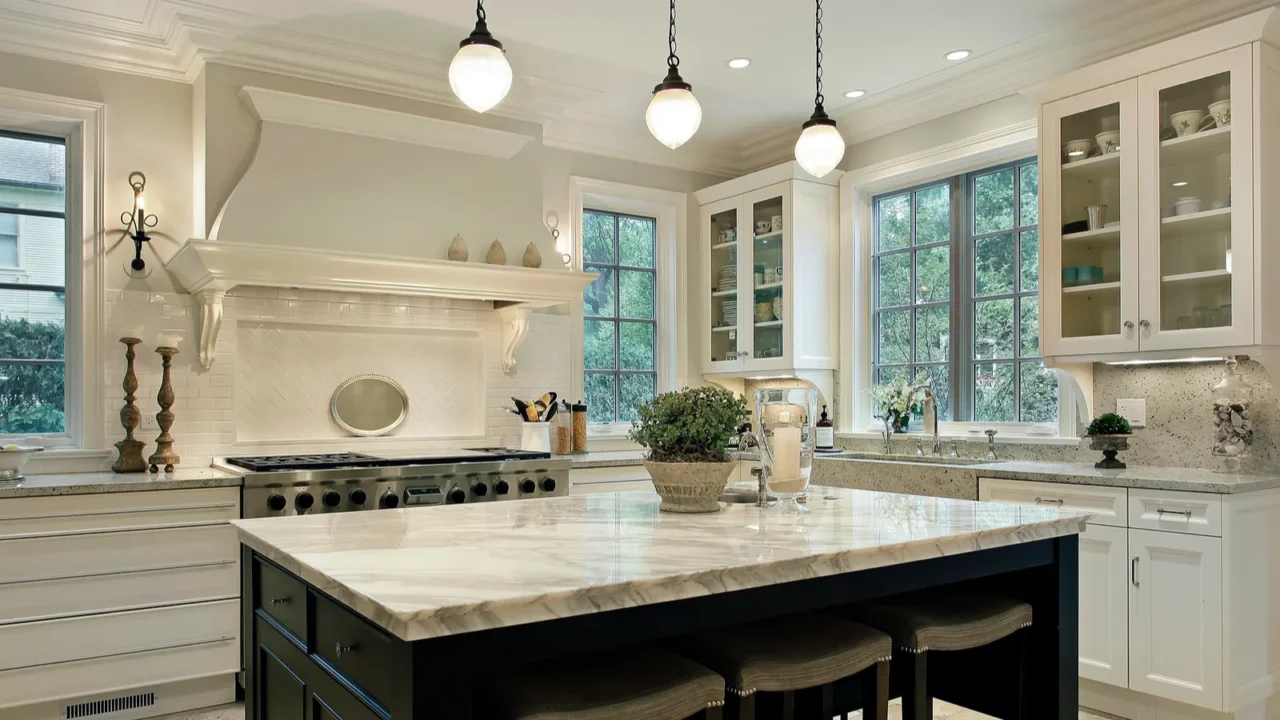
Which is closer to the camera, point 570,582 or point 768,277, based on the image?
point 570,582

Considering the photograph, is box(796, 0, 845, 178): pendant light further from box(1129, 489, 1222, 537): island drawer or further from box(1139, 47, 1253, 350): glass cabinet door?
box(1129, 489, 1222, 537): island drawer

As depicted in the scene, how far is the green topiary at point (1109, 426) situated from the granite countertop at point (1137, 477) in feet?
0.50

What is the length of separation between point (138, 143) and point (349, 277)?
1.16 m

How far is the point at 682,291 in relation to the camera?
5832mm

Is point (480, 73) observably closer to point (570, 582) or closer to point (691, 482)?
Answer: point (691, 482)

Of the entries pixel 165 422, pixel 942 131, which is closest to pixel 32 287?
pixel 165 422

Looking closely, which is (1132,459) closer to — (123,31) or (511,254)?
(511,254)

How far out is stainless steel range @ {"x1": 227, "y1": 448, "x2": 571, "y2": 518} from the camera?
3.60 meters

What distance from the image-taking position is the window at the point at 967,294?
4.46 m

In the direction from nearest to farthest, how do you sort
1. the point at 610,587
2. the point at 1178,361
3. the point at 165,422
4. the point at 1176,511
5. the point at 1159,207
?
the point at 610,587 < the point at 1176,511 < the point at 1159,207 < the point at 1178,361 < the point at 165,422

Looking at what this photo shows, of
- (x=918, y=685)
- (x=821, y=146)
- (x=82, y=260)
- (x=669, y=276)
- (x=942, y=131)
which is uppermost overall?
(x=942, y=131)

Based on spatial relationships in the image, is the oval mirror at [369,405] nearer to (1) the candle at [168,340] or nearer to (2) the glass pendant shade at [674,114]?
(1) the candle at [168,340]

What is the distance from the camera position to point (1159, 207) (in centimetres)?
353

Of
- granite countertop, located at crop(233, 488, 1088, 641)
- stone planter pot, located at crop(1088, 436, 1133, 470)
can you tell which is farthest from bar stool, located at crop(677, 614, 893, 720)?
stone planter pot, located at crop(1088, 436, 1133, 470)
